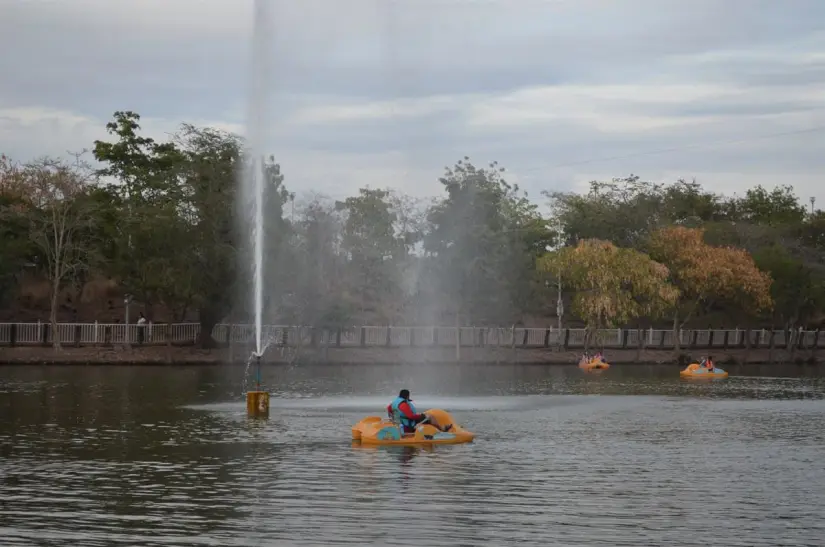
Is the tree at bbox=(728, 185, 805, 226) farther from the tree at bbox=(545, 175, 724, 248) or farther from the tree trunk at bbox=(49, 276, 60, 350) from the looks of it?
the tree trunk at bbox=(49, 276, 60, 350)

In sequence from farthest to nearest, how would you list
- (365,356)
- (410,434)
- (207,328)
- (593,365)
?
(365,356) → (593,365) → (207,328) → (410,434)

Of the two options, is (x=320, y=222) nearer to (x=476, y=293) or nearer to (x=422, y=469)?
(x=476, y=293)

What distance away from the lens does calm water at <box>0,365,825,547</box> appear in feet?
67.3

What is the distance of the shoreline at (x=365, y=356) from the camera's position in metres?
71.9

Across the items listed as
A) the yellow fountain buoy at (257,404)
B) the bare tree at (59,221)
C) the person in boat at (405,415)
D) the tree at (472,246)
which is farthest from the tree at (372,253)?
the person in boat at (405,415)

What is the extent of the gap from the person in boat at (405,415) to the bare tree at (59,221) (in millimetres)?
42989

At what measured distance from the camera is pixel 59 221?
74.0m

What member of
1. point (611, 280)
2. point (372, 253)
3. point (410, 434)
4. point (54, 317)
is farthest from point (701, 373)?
point (410, 434)

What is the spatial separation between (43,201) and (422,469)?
174ft

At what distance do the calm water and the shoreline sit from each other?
2031 centimetres

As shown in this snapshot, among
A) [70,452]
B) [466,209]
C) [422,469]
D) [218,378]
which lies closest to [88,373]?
[218,378]

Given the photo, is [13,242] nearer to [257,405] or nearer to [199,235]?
[199,235]

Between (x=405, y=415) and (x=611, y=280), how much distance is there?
52.3 meters

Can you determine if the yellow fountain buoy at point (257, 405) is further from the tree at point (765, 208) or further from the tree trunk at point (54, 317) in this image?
the tree at point (765, 208)
